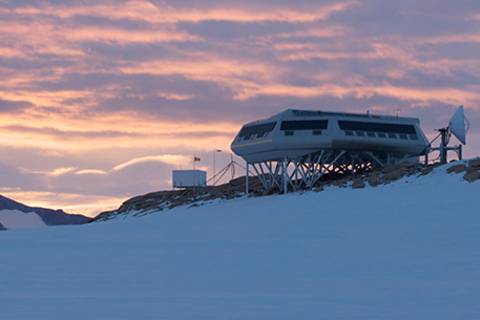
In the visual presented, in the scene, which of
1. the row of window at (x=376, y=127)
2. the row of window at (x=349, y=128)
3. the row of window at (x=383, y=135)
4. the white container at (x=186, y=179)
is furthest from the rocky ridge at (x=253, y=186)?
the row of window at (x=376, y=127)

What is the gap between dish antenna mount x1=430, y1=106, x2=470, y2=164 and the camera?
266 ft

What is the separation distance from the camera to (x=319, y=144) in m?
78.6

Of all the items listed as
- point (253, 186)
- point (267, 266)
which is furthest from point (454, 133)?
point (267, 266)

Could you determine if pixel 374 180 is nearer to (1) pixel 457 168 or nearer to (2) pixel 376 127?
(1) pixel 457 168

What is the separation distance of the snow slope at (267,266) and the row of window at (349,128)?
20.6 meters

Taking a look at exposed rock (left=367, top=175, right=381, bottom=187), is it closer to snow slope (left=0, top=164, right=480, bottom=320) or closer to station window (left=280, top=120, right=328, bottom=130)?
station window (left=280, top=120, right=328, bottom=130)

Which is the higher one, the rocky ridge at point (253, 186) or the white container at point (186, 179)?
the white container at point (186, 179)

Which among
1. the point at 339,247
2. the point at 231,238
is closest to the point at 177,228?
the point at 231,238

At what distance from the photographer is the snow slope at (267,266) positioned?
859 inches

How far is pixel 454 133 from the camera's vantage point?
266ft

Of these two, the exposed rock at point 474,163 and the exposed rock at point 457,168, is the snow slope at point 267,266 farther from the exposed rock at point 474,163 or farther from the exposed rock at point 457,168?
the exposed rock at point 474,163

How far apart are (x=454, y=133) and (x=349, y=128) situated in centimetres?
948

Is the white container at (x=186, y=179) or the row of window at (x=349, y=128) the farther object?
the white container at (x=186, y=179)

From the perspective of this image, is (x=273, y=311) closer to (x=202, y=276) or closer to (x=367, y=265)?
(x=202, y=276)
